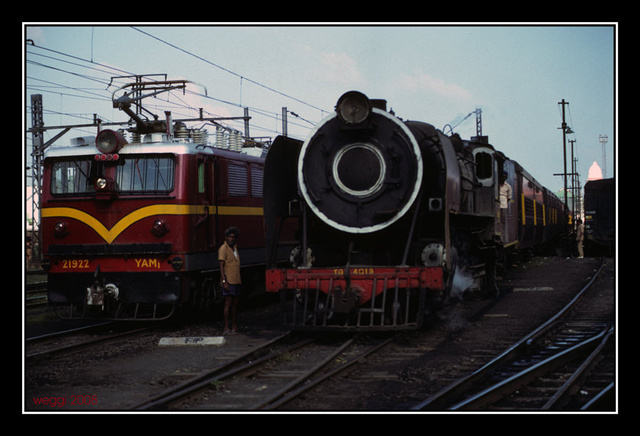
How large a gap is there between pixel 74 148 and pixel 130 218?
1541 millimetres

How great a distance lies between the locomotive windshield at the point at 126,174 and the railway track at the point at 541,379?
214 inches

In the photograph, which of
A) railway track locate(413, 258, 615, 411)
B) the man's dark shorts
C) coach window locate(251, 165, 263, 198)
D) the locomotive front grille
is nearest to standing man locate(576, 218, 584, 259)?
coach window locate(251, 165, 263, 198)

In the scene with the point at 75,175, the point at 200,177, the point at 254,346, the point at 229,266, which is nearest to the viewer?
the point at 254,346

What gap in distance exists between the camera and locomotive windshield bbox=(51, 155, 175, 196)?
10.4 metres

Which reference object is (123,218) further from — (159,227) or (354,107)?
(354,107)

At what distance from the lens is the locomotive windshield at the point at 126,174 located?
10391mm

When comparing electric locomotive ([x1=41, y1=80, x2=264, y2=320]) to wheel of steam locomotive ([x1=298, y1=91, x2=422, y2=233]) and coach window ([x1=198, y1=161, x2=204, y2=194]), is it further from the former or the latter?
wheel of steam locomotive ([x1=298, y1=91, x2=422, y2=233])

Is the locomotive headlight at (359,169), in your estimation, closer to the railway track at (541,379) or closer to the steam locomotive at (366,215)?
the steam locomotive at (366,215)

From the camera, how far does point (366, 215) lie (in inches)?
362

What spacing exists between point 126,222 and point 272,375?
4067 millimetres

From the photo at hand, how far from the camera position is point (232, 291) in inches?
387

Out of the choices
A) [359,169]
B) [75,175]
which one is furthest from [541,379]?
[75,175]

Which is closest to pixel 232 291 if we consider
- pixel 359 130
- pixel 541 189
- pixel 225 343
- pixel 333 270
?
pixel 225 343

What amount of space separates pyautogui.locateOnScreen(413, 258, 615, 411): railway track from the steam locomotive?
1363 mm
